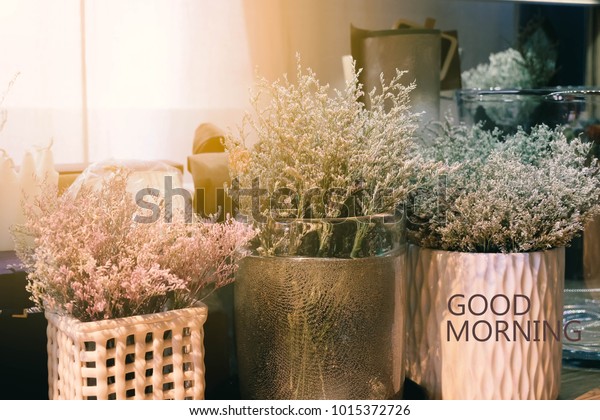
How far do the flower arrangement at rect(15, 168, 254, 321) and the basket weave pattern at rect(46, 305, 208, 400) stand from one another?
2 centimetres

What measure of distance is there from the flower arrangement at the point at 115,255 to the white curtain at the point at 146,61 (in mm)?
178

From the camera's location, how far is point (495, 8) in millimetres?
→ 986

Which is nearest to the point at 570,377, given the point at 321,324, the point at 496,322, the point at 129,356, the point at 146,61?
the point at 496,322

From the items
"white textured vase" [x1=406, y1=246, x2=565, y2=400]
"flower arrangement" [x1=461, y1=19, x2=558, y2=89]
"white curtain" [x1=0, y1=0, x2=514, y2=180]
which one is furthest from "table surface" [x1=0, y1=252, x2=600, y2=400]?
"flower arrangement" [x1=461, y1=19, x2=558, y2=89]

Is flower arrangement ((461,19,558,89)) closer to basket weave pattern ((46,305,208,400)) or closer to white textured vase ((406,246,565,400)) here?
white textured vase ((406,246,565,400))

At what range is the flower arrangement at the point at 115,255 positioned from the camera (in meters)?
0.61

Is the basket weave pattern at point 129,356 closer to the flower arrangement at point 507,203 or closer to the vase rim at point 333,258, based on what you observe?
the vase rim at point 333,258

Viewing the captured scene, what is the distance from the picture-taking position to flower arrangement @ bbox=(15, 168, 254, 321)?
614 mm

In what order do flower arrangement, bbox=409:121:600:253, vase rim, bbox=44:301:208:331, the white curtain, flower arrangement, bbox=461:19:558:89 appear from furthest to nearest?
1. flower arrangement, bbox=461:19:558:89
2. the white curtain
3. flower arrangement, bbox=409:121:600:253
4. vase rim, bbox=44:301:208:331

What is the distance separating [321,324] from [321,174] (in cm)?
15

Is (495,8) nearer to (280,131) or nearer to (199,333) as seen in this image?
(280,131)

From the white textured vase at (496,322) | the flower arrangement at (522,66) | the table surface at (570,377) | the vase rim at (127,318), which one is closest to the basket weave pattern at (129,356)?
the vase rim at (127,318)

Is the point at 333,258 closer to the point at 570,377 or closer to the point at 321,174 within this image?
the point at 321,174

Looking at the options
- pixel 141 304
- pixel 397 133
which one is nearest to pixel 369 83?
pixel 397 133
